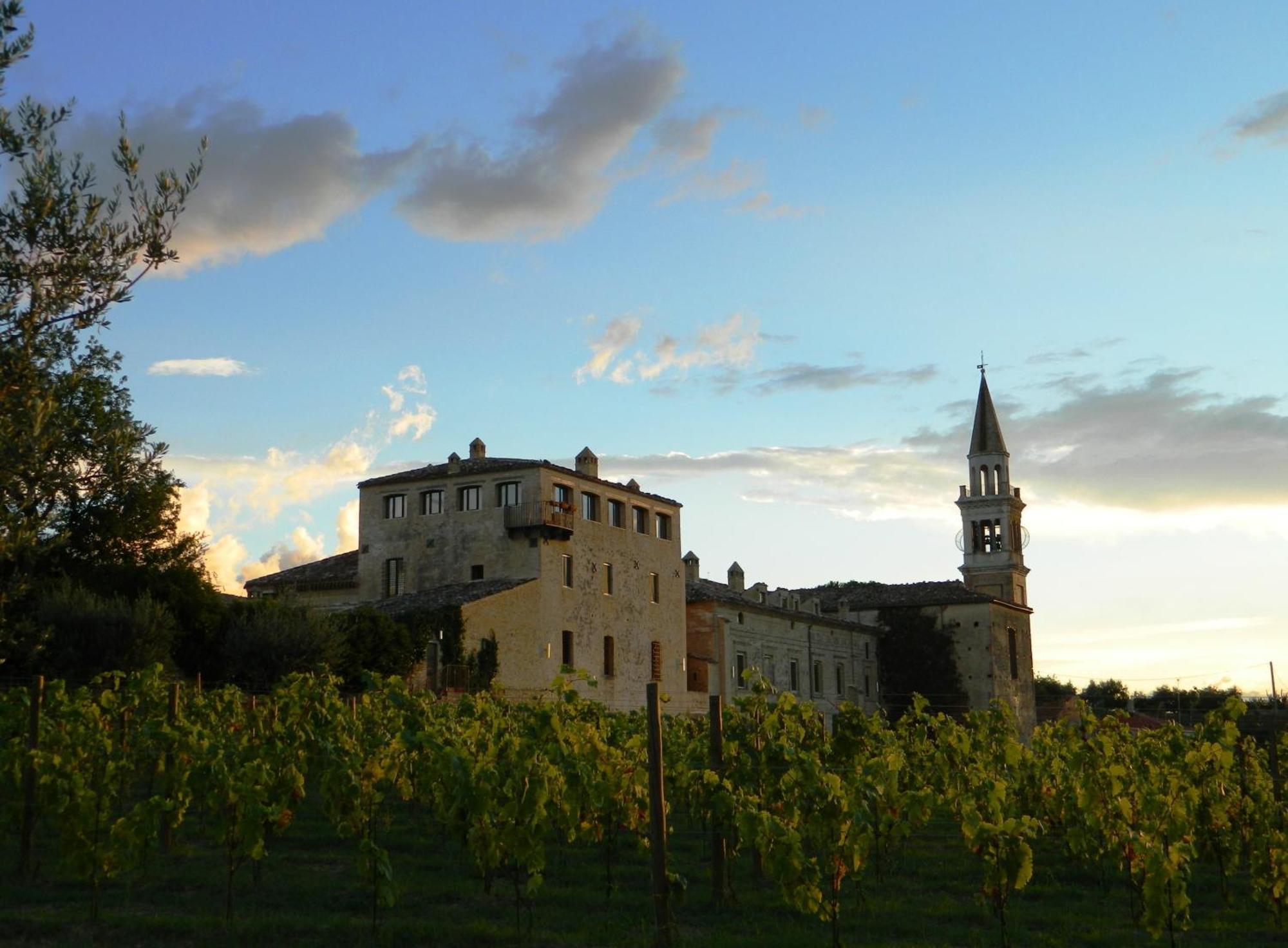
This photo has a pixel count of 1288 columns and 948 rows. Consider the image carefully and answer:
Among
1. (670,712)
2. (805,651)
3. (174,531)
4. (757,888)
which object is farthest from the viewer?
(805,651)

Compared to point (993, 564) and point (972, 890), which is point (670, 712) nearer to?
point (972, 890)

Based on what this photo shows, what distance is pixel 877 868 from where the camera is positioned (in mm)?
13555

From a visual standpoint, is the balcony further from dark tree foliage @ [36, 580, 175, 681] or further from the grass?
the grass

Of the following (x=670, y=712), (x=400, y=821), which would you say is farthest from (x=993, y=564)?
(x=400, y=821)

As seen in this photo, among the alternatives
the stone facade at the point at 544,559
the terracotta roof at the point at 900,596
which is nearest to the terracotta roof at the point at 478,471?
the stone facade at the point at 544,559

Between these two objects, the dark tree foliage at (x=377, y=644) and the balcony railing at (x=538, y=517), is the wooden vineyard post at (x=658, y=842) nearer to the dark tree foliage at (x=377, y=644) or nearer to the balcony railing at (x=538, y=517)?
the dark tree foliage at (x=377, y=644)

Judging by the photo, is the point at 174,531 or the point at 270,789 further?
the point at 174,531

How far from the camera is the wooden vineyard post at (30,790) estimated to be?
39.3ft

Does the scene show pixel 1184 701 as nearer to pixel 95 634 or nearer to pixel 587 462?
pixel 587 462

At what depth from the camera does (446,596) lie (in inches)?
1467

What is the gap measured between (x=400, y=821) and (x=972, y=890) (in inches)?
280

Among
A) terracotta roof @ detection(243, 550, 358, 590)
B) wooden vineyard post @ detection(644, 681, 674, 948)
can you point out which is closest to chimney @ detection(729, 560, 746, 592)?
terracotta roof @ detection(243, 550, 358, 590)

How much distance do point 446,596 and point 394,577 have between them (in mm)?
5568

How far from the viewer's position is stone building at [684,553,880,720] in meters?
46.1
